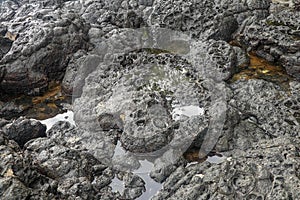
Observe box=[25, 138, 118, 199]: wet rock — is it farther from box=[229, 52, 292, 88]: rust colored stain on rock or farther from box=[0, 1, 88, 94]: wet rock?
box=[229, 52, 292, 88]: rust colored stain on rock

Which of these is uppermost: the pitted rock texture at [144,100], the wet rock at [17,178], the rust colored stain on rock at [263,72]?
the wet rock at [17,178]

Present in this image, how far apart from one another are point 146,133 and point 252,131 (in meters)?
2.16

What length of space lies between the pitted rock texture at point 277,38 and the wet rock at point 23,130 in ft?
20.2

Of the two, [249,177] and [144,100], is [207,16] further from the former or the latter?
[249,177]

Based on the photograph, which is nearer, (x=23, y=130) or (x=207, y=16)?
(x=23, y=130)

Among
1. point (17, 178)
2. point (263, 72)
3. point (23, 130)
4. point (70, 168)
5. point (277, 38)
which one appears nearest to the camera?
point (17, 178)

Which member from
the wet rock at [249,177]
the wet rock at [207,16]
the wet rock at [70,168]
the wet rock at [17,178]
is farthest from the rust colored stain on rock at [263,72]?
the wet rock at [17,178]

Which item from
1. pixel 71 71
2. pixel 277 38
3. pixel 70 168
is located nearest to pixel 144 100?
pixel 70 168

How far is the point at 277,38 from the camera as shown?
33.0ft

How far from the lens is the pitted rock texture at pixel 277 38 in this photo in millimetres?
9656

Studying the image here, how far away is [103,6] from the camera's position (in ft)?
41.1

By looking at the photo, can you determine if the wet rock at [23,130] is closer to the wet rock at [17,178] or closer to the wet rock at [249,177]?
the wet rock at [17,178]

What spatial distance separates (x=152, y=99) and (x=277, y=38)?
13.8 ft

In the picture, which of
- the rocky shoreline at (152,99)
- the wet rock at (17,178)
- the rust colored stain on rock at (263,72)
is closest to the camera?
the wet rock at (17,178)
